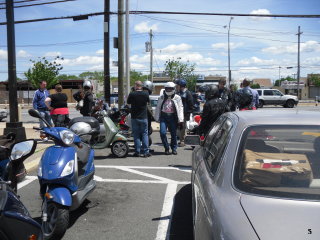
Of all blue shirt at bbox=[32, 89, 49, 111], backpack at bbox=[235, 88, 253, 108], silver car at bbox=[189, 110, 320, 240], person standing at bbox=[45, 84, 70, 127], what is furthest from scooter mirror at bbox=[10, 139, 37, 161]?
blue shirt at bbox=[32, 89, 49, 111]

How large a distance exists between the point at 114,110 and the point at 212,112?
4.37m

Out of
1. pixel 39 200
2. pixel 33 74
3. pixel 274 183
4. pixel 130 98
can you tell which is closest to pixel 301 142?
pixel 274 183

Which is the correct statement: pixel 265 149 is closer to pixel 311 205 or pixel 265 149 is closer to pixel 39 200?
pixel 311 205

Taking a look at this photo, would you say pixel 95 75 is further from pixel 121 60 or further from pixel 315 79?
pixel 121 60

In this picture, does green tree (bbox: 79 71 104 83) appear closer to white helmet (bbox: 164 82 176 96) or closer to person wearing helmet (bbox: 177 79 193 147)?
person wearing helmet (bbox: 177 79 193 147)

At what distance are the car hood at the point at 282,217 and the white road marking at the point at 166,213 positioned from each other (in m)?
2.14

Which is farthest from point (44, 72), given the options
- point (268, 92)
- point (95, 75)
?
point (95, 75)

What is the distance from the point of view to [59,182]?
3.83m

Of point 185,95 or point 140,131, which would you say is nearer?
point 140,131

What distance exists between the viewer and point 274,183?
2359 mm

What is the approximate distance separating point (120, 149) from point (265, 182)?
6320 millimetres

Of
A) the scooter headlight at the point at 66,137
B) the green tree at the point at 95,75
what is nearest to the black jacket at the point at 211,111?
the scooter headlight at the point at 66,137

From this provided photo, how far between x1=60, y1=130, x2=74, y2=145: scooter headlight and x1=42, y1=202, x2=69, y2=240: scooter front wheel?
0.71 m

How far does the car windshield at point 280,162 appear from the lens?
2285mm
